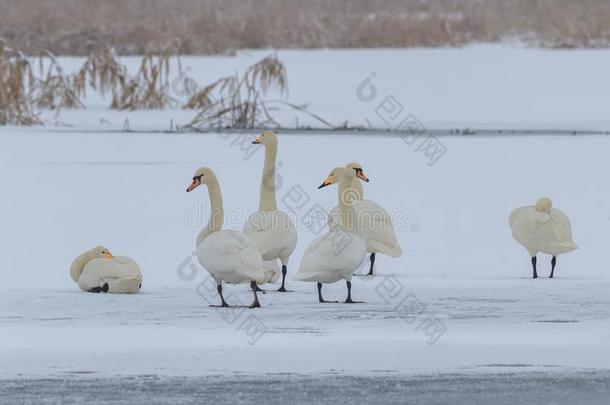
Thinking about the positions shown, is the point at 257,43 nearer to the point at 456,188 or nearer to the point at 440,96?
the point at 440,96

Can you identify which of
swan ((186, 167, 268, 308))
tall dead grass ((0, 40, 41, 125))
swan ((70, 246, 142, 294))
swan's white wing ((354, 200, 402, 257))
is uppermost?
tall dead grass ((0, 40, 41, 125))

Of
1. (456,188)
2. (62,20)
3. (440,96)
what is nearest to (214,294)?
(456,188)

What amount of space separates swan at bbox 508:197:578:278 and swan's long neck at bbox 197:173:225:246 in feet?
5.84

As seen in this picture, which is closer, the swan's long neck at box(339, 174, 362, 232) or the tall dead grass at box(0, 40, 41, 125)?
the swan's long neck at box(339, 174, 362, 232)

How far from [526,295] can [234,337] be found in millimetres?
1835

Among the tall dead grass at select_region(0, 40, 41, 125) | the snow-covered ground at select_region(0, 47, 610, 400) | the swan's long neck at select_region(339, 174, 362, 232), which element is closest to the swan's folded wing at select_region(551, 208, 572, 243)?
the snow-covered ground at select_region(0, 47, 610, 400)

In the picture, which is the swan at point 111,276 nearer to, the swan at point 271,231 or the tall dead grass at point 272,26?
the swan at point 271,231

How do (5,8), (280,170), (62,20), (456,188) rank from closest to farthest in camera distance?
(456,188) → (280,170) → (62,20) → (5,8)

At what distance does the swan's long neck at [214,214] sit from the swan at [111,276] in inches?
15.7

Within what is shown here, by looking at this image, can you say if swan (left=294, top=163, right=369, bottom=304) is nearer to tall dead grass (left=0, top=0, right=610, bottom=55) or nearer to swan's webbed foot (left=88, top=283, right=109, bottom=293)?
swan's webbed foot (left=88, top=283, right=109, bottom=293)

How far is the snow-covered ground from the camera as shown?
5926 mm

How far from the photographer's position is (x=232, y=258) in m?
6.78

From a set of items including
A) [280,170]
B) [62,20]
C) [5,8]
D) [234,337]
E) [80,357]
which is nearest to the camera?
[80,357]

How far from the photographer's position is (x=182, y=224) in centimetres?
1016
